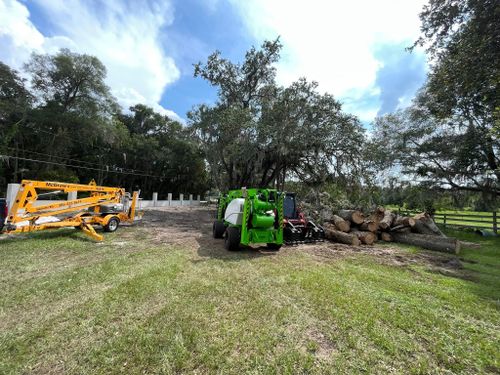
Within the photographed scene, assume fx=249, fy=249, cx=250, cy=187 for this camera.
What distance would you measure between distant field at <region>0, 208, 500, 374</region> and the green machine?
2.69ft

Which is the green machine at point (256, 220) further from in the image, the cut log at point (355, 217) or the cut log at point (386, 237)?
the cut log at point (386, 237)

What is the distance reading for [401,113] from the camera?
15211mm

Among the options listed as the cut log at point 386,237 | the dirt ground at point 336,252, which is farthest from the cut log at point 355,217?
the dirt ground at point 336,252

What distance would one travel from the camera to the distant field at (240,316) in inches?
89.3

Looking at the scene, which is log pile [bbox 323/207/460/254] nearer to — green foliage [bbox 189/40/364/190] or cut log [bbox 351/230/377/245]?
cut log [bbox 351/230/377/245]

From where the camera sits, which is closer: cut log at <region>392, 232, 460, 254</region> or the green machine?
the green machine

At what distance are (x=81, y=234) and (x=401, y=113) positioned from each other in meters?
17.5

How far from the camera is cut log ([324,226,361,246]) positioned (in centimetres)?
827

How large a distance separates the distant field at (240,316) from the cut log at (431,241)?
1.62 m

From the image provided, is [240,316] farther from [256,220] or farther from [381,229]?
[381,229]

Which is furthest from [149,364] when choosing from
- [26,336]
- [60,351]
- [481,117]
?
[481,117]

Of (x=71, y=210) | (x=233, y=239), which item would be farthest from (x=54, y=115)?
(x=233, y=239)

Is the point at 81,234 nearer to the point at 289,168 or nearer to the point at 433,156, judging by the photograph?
the point at 289,168

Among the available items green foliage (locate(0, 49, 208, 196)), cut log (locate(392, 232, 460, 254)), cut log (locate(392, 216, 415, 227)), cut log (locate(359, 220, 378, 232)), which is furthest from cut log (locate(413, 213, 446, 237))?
green foliage (locate(0, 49, 208, 196))
